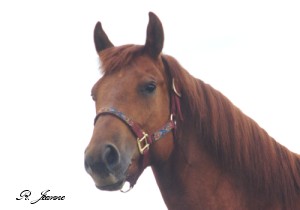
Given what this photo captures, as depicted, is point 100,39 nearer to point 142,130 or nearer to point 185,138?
point 142,130

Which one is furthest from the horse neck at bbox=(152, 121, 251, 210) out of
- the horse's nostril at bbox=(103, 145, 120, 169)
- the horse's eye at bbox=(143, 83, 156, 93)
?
the horse's nostril at bbox=(103, 145, 120, 169)

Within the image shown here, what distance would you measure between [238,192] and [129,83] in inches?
65.5

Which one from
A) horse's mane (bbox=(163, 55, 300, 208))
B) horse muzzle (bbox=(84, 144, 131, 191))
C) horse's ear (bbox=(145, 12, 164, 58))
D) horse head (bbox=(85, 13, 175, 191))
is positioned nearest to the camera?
horse muzzle (bbox=(84, 144, 131, 191))

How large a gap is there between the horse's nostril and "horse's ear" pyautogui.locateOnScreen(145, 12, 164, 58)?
1346 mm

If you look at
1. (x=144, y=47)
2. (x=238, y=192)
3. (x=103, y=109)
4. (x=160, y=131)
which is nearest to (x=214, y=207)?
(x=238, y=192)

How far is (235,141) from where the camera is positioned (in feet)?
17.5

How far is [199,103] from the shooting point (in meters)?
5.38

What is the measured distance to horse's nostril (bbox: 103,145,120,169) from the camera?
460 cm

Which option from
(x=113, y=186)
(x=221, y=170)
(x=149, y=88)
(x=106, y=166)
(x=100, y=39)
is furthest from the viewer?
(x=100, y=39)

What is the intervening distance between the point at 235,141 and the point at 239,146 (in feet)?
0.23

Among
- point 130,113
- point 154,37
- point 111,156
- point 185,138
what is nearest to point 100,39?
point 154,37

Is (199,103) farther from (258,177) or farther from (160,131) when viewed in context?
(258,177)

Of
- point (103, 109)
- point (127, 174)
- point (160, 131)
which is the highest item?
point (103, 109)

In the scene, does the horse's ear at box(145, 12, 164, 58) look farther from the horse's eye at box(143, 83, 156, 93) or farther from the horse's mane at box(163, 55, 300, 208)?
the horse's eye at box(143, 83, 156, 93)
